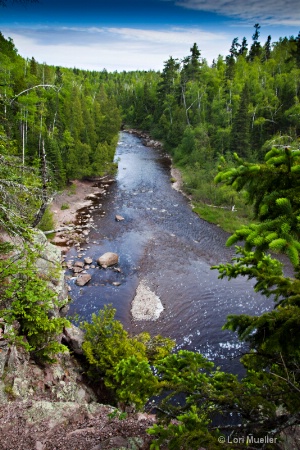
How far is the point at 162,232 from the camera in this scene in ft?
94.7

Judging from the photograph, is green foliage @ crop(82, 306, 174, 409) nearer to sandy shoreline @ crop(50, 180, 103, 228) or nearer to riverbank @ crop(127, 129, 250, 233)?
sandy shoreline @ crop(50, 180, 103, 228)

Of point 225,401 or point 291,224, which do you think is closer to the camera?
point 291,224

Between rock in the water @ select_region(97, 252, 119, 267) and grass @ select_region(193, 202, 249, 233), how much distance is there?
11.9m

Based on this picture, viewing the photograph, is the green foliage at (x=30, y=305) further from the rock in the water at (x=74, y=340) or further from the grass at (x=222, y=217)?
the grass at (x=222, y=217)

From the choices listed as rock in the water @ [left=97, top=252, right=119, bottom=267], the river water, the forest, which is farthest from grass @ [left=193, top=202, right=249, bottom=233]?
rock in the water @ [left=97, top=252, right=119, bottom=267]

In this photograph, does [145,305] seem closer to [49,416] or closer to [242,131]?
[49,416]

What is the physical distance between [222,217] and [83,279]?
54.4 ft

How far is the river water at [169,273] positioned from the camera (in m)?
17.3

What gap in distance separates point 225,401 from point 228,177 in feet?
11.5

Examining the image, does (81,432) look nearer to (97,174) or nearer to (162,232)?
(162,232)

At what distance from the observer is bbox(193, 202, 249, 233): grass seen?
98.0ft

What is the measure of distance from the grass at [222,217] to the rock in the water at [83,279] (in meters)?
14.6

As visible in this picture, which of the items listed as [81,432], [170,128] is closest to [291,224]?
[81,432]

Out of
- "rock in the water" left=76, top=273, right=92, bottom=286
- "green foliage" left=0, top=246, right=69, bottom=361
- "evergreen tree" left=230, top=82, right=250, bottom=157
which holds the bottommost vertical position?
"rock in the water" left=76, top=273, right=92, bottom=286
